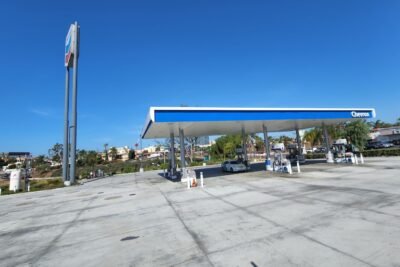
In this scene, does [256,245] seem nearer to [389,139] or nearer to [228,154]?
[228,154]

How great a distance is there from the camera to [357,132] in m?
45.5

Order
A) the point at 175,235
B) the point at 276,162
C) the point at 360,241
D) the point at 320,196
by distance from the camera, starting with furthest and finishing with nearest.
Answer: the point at 276,162 → the point at 320,196 → the point at 175,235 → the point at 360,241

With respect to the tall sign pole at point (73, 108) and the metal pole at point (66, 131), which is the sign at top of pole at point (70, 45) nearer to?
the tall sign pole at point (73, 108)

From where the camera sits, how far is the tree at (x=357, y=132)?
1775 inches

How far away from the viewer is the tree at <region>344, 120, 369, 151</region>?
1775 inches

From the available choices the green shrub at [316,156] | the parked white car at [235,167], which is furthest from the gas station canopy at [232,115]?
the green shrub at [316,156]

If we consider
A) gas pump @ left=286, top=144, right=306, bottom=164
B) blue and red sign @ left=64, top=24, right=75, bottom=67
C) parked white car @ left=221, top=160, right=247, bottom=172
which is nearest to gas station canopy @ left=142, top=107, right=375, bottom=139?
parked white car @ left=221, top=160, right=247, bottom=172

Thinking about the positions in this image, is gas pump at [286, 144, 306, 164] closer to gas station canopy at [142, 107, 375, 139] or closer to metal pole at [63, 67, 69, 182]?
gas station canopy at [142, 107, 375, 139]

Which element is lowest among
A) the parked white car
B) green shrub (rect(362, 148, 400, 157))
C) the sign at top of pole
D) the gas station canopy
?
the parked white car

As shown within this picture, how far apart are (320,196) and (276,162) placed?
16.2 m

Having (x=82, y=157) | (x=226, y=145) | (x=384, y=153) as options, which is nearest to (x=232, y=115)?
(x=384, y=153)

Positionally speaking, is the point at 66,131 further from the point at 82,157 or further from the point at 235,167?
the point at 82,157

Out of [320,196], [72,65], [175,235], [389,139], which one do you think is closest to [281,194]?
[320,196]

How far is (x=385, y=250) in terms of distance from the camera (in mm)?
5305
